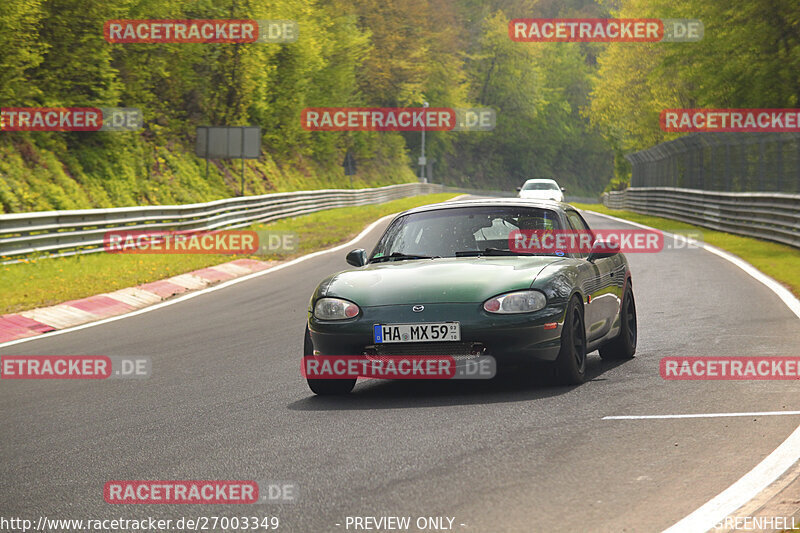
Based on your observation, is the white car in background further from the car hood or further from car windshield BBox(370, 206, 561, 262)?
the car hood

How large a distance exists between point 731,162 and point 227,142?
15.5m

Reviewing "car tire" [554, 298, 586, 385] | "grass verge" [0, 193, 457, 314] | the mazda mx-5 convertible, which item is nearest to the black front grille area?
the mazda mx-5 convertible

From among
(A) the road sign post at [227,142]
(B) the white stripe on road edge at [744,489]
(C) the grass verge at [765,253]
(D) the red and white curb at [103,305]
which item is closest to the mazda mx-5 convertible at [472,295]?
(B) the white stripe on road edge at [744,489]

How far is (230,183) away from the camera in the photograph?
41.2m

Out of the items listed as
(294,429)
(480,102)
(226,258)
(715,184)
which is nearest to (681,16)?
(715,184)

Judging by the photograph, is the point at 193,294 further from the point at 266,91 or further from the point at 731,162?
the point at 266,91

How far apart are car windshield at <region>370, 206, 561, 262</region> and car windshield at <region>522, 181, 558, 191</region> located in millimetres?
29630

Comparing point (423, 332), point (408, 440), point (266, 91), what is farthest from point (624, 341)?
point (266, 91)

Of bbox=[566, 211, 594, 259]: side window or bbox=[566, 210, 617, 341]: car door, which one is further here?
bbox=[566, 211, 594, 259]: side window

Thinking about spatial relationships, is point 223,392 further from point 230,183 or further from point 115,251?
point 230,183

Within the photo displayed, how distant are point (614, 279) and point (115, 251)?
14426 millimetres

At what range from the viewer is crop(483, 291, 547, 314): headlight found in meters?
7.32

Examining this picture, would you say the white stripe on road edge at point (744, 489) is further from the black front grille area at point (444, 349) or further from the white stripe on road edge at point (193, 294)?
the white stripe on road edge at point (193, 294)

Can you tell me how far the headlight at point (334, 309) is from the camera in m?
7.53
